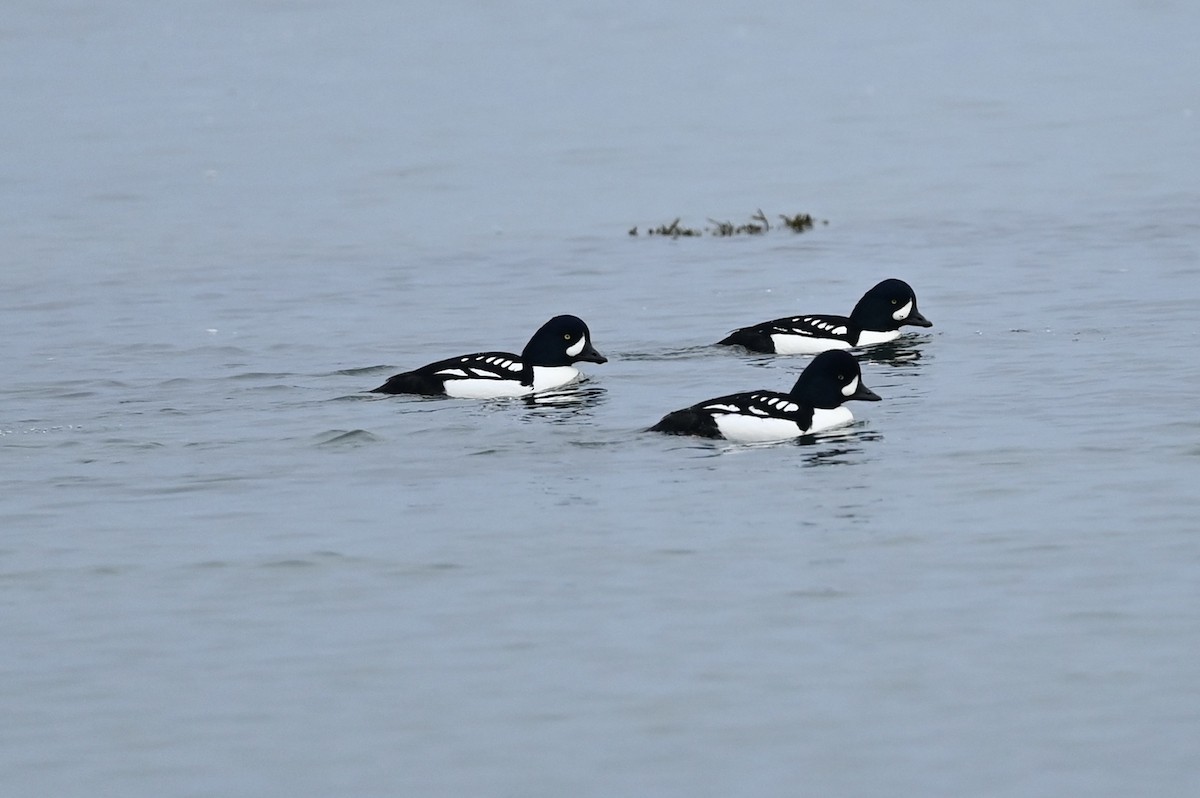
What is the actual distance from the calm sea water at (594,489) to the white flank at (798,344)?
187 mm

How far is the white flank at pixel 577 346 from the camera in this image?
18531mm

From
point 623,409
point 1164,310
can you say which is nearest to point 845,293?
point 1164,310

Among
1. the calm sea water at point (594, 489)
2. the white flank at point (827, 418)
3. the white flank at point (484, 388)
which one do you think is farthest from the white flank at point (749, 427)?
the white flank at point (484, 388)

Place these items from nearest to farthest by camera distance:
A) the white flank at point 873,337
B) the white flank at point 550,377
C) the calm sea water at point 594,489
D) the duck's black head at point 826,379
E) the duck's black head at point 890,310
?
the calm sea water at point 594,489 < the duck's black head at point 826,379 < the white flank at point 550,377 < the white flank at point 873,337 < the duck's black head at point 890,310

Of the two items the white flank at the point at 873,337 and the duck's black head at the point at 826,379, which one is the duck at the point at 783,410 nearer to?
the duck's black head at the point at 826,379

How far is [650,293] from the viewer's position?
80.5ft

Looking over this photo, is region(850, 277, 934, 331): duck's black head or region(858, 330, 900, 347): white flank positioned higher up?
region(850, 277, 934, 331): duck's black head

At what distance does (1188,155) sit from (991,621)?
87.5 feet

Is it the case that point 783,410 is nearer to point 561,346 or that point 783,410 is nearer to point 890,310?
point 561,346

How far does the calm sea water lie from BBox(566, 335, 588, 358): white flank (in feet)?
1.23

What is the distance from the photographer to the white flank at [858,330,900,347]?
67.9ft

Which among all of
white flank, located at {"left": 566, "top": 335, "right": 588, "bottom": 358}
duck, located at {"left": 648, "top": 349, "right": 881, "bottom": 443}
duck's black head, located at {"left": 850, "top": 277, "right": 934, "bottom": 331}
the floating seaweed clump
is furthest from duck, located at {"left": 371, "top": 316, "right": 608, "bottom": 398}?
the floating seaweed clump

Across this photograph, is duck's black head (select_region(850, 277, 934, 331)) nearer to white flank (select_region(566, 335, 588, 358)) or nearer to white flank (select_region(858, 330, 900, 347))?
white flank (select_region(858, 330, 900, 347))

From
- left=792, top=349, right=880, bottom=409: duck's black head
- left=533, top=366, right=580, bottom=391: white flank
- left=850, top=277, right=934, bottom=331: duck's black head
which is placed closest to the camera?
left=792, top=349, right=880, bottom=409: duck's black head
